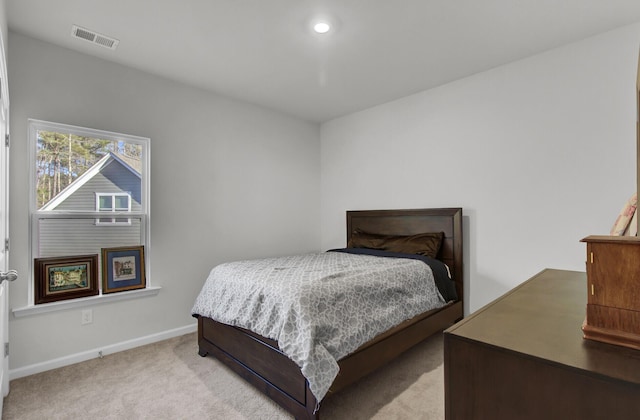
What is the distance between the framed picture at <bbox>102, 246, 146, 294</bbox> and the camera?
2.64 m

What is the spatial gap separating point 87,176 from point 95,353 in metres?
1.46

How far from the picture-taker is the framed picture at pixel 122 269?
2.64 m

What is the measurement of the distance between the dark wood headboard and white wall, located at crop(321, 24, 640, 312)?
0.12m

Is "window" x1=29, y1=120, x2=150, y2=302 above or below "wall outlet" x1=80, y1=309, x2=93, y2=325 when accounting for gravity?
above

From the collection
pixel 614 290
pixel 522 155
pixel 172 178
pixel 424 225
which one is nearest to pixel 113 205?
pixel 172 178

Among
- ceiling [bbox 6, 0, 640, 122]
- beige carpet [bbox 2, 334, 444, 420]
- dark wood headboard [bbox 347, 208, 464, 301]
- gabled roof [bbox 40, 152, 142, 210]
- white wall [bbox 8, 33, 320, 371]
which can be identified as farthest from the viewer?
dark wood headboard [bbox 347, 208, 464, 301]

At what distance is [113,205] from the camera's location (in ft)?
8.98

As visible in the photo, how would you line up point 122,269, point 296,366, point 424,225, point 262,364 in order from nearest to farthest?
point 296,366 → point 262,364 → point 122,269 → point 424,225

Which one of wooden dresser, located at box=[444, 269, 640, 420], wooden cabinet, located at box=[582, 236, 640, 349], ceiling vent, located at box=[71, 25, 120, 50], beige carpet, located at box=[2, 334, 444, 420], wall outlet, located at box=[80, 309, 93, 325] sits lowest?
beige carpet, located at box=[2, 334, 444, 420]

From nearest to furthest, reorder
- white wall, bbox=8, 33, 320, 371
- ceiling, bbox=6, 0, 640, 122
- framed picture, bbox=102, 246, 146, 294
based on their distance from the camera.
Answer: ceiling, bbox=6, 0, 640, 122, white wall, bbox=8, 33, 320, 371, framed picture, bbox=102, 246, 146, 294

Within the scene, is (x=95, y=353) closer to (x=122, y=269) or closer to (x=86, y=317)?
(x=86, y=317)

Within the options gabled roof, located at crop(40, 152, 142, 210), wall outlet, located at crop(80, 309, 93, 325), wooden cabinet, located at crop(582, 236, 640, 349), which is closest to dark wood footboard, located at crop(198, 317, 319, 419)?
wall outlet, located at crop(80, 309, 93, 325)

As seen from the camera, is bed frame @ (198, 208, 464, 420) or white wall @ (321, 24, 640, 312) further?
white wall @ (321, 24, 640, 312)

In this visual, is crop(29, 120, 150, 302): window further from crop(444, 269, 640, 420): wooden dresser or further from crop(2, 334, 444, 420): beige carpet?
crop(444, 269, 640, 420): wooden dresser
